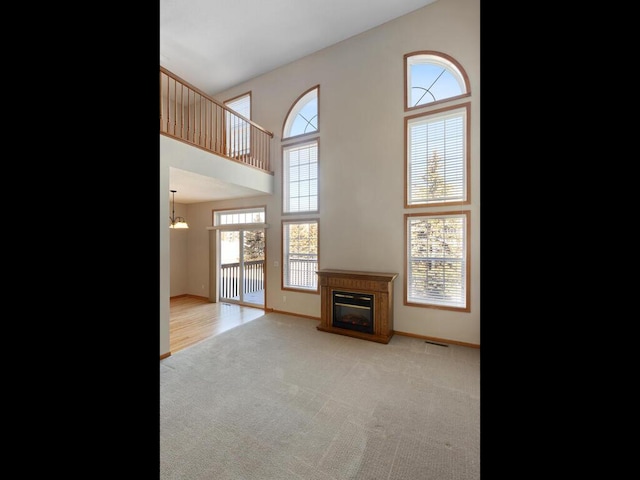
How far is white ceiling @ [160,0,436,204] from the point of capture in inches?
150

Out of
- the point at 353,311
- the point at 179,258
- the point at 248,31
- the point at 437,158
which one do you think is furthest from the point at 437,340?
the point at 179,258

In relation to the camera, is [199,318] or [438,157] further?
[199,318]

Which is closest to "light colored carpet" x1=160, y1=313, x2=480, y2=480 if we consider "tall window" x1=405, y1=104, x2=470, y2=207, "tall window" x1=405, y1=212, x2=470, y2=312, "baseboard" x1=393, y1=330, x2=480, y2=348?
"baseboard" x1=393, y1=330, x2=480, y2=348

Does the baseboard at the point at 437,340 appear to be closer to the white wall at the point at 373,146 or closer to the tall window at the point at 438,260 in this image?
the white wall at the point at 373,146

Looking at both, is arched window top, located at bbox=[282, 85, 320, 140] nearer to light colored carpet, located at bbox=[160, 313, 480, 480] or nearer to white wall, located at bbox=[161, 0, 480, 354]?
white wall, located at bbox=[161, 0, 480, 354]

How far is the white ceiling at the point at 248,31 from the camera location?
3820 millimetres

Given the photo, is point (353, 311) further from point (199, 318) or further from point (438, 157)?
point (199, 318)

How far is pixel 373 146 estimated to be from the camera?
4.16m

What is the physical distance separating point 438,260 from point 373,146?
2.05 metres
